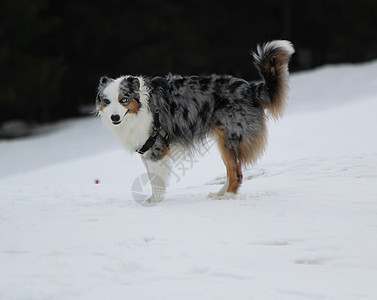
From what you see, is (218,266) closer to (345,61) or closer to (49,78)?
(49,78)

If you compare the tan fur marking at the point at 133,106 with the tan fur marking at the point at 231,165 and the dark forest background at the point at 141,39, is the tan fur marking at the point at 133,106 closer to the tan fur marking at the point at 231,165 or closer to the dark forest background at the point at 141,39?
the tan fur marking at the point at 231,165

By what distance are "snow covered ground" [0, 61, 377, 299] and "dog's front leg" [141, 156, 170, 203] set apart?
164 mm

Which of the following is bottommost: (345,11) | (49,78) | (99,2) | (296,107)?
(296,107)

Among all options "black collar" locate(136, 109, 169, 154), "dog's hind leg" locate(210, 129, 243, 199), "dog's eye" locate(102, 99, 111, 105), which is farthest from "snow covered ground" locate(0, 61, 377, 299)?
"dog's eye" locate(102, 99, 111, 105)

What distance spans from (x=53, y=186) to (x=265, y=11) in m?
17.1

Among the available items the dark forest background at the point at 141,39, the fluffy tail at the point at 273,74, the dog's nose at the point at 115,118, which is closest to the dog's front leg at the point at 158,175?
the dog's nose at the point at 115,118

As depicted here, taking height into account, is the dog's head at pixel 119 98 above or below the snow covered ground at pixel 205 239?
above

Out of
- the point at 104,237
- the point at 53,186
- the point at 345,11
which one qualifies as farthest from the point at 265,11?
the point at 104,237

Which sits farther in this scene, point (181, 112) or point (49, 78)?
point (49, 78)

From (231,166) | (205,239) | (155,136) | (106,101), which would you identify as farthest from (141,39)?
(205,239)

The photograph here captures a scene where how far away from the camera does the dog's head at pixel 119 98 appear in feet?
14.9

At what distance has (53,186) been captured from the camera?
5.99 metres

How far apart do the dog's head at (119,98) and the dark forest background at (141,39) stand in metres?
10.8

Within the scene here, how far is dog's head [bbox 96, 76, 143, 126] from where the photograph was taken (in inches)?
179
